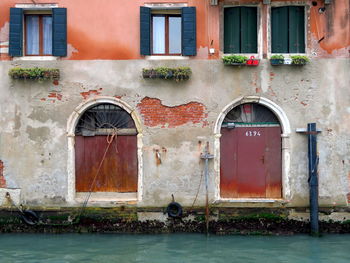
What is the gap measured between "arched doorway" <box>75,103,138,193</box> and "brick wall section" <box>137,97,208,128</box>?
0.56m

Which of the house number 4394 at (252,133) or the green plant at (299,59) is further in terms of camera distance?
the house number 4394 at (252,133)

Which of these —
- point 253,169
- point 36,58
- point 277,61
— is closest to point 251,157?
point 253,169

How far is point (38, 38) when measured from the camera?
33.9ft

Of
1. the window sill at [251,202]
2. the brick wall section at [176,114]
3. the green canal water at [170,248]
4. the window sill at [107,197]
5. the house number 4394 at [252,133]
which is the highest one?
the brick wall section at [176,114]

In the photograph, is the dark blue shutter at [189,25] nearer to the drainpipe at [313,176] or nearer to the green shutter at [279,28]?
the green shutter at [279,28]

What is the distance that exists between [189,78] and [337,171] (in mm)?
3329

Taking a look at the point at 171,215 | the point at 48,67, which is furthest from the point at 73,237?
the point at 48,67

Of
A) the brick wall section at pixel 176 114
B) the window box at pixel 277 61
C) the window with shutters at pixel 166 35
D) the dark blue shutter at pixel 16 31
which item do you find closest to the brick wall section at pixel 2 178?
the dark blue shutter at pixel 16 31

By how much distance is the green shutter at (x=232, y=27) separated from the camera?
10.2 m

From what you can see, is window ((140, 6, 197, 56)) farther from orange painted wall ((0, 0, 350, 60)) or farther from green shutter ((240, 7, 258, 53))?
green shutter ((240, 7, 258, 53))

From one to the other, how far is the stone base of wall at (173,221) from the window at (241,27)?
3.19 metres

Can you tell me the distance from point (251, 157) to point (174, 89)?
6.61 feet

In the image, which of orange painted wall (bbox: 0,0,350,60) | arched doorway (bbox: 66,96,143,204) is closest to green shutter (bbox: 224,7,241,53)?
orange painted wall (bbox: 0,0,350,60)

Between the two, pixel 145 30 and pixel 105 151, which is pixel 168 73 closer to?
pixel 145 30
